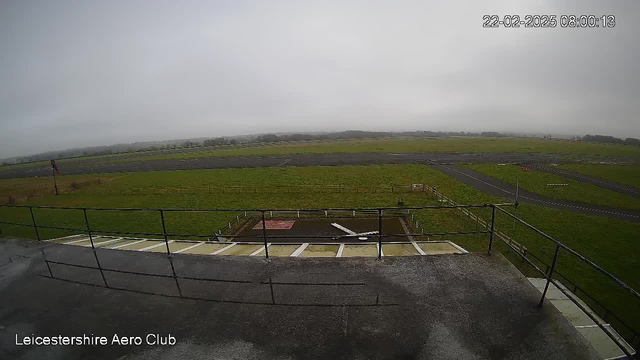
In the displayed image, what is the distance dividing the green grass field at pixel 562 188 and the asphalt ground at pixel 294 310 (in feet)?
111

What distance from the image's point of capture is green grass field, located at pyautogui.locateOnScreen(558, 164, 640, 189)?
120 ft

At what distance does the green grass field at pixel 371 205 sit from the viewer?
14969mm

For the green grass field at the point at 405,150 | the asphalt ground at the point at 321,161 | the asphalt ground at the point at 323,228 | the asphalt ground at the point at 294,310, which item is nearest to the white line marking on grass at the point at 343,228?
the asphalt ground at the point at 323,228

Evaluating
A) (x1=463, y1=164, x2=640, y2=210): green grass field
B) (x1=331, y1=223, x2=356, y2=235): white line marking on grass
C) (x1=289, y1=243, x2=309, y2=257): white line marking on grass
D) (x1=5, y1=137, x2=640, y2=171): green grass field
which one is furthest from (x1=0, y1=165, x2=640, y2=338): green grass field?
(x1=5, y1=137, x2=640, y2=171): green grass field

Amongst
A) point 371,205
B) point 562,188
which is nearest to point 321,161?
point 371,205

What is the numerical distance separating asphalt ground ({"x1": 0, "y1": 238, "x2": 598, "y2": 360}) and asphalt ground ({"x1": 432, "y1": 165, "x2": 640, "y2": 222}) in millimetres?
28778

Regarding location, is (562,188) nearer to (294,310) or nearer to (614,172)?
(614,172)

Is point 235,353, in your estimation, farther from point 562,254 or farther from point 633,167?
point 633,167

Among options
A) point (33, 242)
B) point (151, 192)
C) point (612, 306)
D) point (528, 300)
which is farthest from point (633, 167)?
point (151, 192)

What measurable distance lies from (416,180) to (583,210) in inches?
670

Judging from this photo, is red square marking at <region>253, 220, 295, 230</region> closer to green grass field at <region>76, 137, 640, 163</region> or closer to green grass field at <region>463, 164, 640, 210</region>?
green grass field at <region>463, 164, 640, 210</region>

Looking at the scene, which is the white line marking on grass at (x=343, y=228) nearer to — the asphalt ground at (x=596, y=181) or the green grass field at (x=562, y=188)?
the green grass field at (x=562, y=188)

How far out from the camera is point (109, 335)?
3.73 meters

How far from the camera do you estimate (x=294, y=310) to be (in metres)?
3.98
